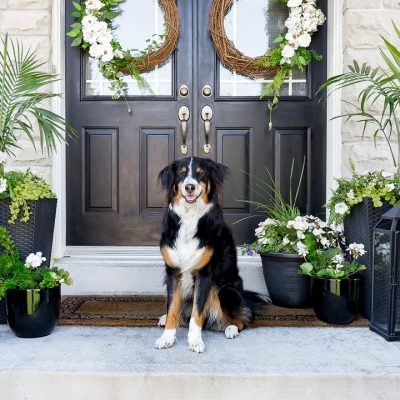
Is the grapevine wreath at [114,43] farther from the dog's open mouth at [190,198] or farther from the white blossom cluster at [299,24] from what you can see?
the dog's open mouth at [190,198]

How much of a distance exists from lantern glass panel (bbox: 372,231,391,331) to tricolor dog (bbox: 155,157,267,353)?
662 millimetres

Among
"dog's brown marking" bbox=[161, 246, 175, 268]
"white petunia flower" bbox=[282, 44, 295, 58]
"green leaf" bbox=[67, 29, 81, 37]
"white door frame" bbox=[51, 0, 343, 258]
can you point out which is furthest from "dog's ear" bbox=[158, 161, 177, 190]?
"green leaf" bbox=[67, 29, 81, 37]

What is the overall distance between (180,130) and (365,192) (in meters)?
1.49

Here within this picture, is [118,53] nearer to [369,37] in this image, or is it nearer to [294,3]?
[294,3]

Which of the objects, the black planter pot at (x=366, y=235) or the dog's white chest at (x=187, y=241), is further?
the black planter pot at (x=366, y=235)

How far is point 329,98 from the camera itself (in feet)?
11.1

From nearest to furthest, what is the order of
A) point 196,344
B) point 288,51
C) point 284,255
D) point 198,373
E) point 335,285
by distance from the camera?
point 198,373
point 196,344
point 335,285
point 284,255
point 288,51

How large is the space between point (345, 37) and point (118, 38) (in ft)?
5.42

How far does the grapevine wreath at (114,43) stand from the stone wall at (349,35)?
0.23 metres

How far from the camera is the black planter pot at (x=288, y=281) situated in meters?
2.84

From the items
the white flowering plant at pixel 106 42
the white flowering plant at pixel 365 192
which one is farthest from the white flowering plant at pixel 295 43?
the white flowering plant at pixel 365 192

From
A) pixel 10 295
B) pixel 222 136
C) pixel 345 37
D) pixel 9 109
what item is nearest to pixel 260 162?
pixel 222 136

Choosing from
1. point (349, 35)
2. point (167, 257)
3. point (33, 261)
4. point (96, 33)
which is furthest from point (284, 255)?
point (96, 33)

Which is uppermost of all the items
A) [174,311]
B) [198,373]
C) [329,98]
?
[329,98]
